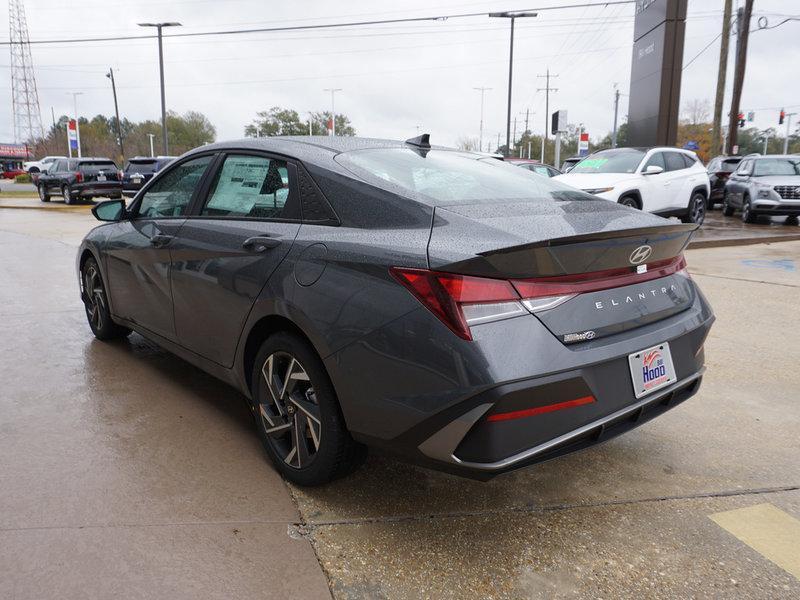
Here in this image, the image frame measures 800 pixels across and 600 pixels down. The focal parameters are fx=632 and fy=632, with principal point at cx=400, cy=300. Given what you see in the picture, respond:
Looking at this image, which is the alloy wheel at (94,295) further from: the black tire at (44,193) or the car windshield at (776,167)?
the black tire at (44,193)

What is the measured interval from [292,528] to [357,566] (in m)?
0.38

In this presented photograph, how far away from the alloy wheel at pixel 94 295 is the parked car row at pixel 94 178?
1804 cm

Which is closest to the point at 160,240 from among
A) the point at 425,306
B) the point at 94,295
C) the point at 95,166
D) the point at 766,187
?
the point at 94,295

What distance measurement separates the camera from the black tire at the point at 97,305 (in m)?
4.93

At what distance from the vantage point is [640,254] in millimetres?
2500

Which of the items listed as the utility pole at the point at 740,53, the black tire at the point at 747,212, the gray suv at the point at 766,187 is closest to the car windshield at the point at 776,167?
the gray suv at the point at 766,187

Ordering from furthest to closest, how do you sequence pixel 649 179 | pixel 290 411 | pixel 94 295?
pixel 649 179 → pixel 94 295 → pixel 290 411

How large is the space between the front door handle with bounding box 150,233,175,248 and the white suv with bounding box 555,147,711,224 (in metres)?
8.40

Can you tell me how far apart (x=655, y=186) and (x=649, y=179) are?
0.64 feet

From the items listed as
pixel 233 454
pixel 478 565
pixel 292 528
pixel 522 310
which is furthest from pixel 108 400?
pixel 522 310

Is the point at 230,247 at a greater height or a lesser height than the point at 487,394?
greater

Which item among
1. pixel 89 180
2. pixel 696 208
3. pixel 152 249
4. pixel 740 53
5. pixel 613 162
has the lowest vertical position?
pixel 696 208

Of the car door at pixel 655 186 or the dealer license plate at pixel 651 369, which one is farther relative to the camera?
the car door at pixel 655 186

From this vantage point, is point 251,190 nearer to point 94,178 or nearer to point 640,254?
point 640,254
